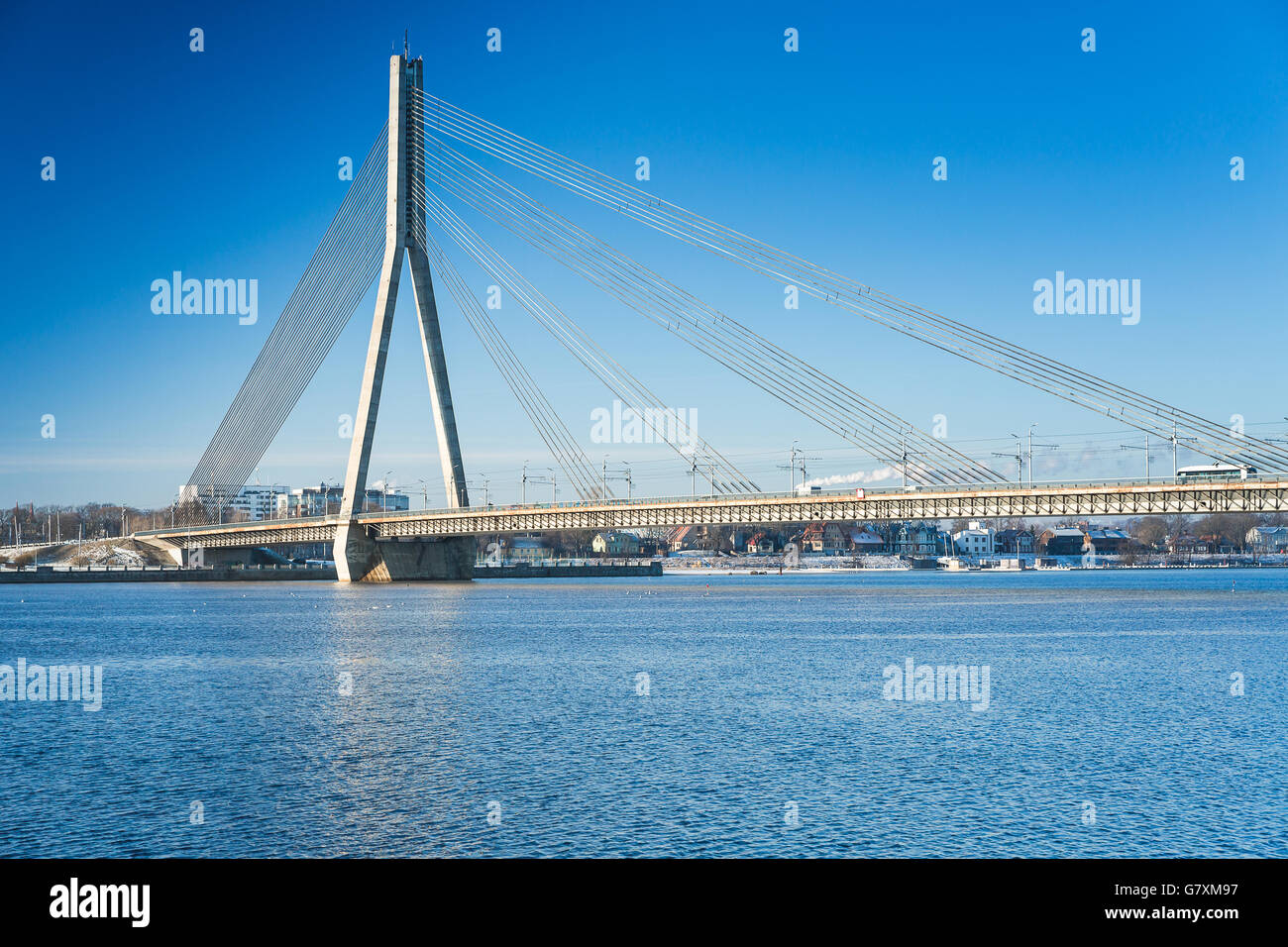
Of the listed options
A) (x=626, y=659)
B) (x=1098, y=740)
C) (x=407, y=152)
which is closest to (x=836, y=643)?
(x=626, y=659)

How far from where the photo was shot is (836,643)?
39406mm

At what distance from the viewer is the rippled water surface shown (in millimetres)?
14578

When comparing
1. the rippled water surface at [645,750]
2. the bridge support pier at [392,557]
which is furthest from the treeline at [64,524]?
the rippled water surface at [645,750]

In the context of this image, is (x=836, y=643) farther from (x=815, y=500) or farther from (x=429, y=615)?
(x=815, y=500)

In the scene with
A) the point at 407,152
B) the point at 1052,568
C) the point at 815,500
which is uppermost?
the point at 407,152

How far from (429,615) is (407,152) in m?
32.1

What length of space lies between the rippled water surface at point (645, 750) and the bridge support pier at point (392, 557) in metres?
41.7
